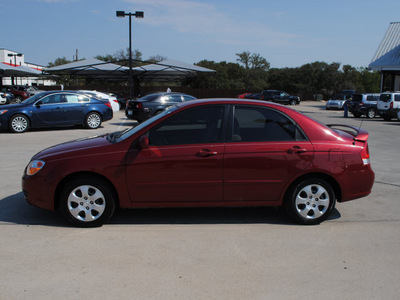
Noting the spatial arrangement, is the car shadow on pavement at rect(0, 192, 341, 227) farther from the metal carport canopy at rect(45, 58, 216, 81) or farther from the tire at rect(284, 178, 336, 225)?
the metal carport canopy at rect(45, 58, 216, 81)

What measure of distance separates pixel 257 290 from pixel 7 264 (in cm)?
244

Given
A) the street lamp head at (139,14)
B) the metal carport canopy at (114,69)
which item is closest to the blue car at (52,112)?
the street lamp head at (139,14)

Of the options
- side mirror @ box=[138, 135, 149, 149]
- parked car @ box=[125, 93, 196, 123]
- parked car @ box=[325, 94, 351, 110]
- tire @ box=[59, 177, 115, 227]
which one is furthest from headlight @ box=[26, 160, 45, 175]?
parked car @ box=[325, 94, 351, 110]

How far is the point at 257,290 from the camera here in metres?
3.41

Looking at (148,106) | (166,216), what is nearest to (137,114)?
(148,106)

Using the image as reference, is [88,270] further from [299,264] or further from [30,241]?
[299,264]

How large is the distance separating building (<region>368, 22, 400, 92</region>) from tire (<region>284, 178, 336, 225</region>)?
31.2 meters

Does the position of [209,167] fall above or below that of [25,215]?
above

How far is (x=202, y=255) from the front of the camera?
13.4ft

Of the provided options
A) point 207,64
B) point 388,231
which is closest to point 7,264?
point 388,231

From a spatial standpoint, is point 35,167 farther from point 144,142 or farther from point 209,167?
point 209,167

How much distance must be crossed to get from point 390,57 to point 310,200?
33632mm

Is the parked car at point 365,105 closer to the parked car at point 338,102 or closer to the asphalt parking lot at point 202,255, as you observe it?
the parked car at point 338,102

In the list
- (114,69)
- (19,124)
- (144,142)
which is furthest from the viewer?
(114,69)
